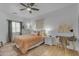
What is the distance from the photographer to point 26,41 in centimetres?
184

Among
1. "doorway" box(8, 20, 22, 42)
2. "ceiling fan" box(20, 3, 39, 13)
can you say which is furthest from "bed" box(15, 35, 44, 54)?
"ceiling fan" box(20, 3, 39, 13)

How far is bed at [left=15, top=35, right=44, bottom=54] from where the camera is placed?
1830 millimetres

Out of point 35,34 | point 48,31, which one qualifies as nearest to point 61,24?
point 48,31

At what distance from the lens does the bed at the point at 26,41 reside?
1.83 metres

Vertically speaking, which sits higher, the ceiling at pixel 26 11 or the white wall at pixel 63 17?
the ceiling at pixel 26 11

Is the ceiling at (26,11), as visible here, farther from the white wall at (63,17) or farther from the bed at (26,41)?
the bed at (26,41)

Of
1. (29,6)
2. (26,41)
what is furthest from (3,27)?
(29,6)

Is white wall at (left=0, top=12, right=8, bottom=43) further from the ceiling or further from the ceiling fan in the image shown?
the ceiling fan

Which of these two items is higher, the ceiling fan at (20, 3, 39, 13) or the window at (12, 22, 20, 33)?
the ceiling fan at (20, 3, 39, 13)

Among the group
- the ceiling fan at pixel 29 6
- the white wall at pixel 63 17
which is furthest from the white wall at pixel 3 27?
the white wall at pixel 63 17

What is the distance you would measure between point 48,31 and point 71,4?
26.4 inches

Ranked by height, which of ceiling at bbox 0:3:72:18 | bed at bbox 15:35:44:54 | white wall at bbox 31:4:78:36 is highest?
ceiling at bbox 0:3:72:18

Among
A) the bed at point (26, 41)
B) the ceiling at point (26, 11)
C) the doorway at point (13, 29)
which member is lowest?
the bed at point (26, 41)

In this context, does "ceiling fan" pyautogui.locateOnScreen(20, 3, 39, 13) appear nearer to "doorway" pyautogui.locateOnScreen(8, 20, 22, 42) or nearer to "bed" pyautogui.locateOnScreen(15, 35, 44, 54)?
"doorway" pyautogui.locateOnScreen(8, 20, 22, 42)
